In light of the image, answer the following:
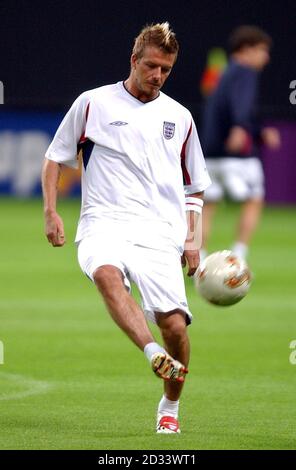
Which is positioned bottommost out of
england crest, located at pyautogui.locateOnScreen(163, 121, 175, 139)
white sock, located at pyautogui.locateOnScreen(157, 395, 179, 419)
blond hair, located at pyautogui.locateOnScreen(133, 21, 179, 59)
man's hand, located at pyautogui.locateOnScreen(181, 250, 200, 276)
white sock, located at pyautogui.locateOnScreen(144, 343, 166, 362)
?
white sock, located at pyautogui.locateOnScreen(157, 395, 179, 419)

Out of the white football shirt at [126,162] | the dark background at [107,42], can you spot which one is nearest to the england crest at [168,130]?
the white football shirt at [126,162]

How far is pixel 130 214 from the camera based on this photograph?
8.38 metres

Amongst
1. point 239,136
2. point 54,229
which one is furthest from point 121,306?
point 239,136

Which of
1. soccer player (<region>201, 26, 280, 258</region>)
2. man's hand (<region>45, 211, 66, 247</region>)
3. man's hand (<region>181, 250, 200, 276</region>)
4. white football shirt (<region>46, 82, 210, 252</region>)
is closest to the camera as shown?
man's hand (<region>45, 211, 66, 247</region>)

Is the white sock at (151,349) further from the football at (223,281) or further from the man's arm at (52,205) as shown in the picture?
the football at (223,281)

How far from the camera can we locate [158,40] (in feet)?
26.9

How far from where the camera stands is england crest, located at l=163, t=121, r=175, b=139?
850 cm

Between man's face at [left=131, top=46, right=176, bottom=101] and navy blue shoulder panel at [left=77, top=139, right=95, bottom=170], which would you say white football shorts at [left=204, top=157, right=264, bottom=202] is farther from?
man's face at [left=131, top=46, right=176, bottom=101]

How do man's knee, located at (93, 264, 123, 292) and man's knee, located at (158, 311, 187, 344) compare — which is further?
man's knee, located at (158, 311, 187, 344)

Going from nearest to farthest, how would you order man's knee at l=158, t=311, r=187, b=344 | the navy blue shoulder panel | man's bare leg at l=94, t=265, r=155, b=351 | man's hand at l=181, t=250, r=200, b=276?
man's bare leg at l=94, t=265, r=155, b=351, man's knee at l=158, t=311, r=187, b=344, the navy blue shoulder panel, man's hand at l=181, t=250, r=200, b=276

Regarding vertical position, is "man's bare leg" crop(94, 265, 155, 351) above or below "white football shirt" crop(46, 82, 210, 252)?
below

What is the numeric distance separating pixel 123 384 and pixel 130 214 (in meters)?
2.31

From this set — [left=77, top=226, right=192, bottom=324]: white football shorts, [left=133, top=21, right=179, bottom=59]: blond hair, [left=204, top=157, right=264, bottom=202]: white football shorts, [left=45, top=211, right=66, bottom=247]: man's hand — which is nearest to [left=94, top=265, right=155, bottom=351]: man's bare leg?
[left=77, top=226, right=192, bottom=324]: white football shorts

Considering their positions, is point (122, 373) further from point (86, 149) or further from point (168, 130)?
point (168, 130)
